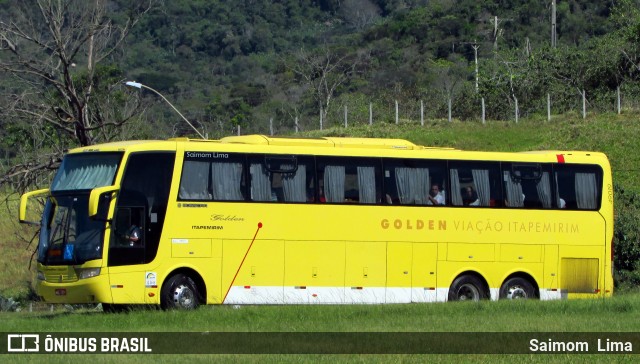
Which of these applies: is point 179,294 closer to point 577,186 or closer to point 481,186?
point 481,186

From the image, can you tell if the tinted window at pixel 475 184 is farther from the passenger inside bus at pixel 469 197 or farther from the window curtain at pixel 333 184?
the window curtain at pixel 333 184

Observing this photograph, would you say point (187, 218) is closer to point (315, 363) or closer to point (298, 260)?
point (298, 260)

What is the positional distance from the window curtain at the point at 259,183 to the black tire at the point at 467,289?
14.9 ft

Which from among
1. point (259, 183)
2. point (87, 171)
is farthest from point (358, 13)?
point (87, 171)

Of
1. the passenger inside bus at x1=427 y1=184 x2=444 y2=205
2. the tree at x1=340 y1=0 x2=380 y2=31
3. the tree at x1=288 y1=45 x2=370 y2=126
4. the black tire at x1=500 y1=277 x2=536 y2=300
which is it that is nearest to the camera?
the passenger inside bus at x1=427 y1=184 x2=444 y2=205

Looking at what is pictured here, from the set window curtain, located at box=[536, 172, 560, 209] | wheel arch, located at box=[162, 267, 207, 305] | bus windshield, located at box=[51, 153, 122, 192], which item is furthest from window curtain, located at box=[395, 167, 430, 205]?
bus windshield, located at box=[51, 153, 122, 192]

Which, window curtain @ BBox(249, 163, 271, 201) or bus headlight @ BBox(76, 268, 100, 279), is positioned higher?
window curtain @ BBox(249, 163, 271, 201)

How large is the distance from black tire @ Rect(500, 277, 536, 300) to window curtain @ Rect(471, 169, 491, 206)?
70.9 inches

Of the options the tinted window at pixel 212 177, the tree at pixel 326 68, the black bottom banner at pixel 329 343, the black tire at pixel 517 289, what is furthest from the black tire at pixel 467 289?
the tree at pixel 326 68

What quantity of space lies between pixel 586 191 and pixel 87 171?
35.6 feet

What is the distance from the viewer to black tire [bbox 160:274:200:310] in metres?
21.9

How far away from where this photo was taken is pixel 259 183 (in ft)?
75.2

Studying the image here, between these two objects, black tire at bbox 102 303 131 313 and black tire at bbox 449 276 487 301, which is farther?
black tire at bbox 449 276 487 301

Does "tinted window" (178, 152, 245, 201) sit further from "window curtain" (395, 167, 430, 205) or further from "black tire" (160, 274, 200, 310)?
"window curtain" (395, 167, 430, 205)
